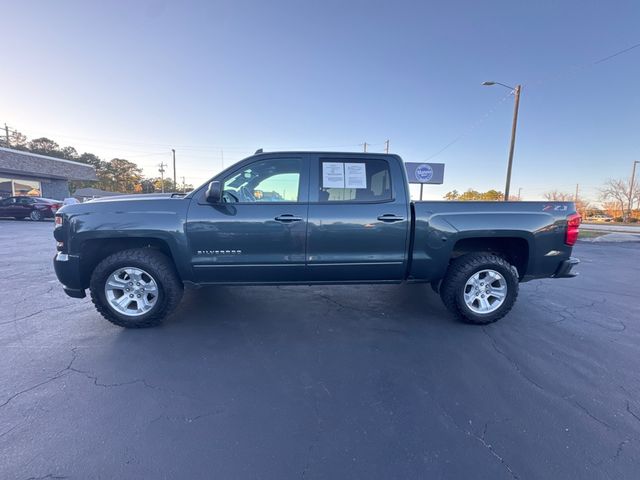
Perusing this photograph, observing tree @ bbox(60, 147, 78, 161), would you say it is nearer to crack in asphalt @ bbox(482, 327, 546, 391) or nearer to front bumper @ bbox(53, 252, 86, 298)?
front bumper @ bbox(53, 252, 86, 298)

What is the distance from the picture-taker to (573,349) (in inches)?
121

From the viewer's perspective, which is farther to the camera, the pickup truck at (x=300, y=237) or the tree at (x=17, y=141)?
the tree at (x=17, y=141)

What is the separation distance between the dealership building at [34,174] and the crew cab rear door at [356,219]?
2883cm

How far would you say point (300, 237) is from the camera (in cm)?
330

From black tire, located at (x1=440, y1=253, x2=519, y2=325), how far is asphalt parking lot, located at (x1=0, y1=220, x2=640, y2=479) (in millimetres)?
150

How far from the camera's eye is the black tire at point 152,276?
3.20 m

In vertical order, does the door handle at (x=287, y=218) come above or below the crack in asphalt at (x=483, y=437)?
above

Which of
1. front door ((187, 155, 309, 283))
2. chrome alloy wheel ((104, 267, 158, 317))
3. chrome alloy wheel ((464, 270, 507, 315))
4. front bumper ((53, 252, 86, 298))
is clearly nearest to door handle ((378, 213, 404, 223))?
front door ((187, 155, 309, 283))

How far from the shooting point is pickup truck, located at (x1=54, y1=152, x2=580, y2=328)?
10.6 feet

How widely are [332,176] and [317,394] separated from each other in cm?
228

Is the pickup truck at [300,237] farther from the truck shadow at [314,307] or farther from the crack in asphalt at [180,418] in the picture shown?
the crack in asphalt at [180,418]

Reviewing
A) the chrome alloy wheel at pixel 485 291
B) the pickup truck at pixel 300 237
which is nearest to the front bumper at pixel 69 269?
the pickup truck at pixel 300 237

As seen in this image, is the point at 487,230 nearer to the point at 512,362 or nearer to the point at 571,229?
the point at 571,229

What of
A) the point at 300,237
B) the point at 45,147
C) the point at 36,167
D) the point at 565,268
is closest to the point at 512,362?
the point at 565,268
